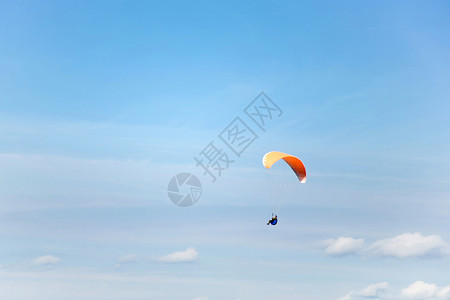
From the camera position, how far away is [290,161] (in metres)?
76.6

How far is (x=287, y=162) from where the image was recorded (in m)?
77.1

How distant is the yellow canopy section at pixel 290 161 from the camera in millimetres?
74938

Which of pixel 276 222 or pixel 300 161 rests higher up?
pixel 300 161

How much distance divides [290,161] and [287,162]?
0.65 metres

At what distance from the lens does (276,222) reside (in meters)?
75.4

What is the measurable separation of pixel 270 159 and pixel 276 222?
9.18m

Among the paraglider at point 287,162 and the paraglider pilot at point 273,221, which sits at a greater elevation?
the paraglider at point 287,162

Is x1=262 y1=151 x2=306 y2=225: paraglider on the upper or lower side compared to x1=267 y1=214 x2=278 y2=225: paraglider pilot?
upper

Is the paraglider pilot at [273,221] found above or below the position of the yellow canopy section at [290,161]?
below

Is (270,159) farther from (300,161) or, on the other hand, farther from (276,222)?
(276,222)

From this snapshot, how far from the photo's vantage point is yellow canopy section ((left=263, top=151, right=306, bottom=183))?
246ft

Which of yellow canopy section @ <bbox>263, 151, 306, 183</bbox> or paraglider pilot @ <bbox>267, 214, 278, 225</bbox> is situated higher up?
yellow canopy section @ <bbox>263, 151, 306, 183</bbox>

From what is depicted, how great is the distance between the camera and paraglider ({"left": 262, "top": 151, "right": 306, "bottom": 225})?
7481cm

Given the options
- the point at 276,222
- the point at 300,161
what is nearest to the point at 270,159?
the point at 300,161
